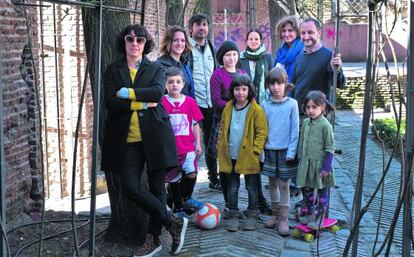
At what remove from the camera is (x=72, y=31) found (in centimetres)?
1091

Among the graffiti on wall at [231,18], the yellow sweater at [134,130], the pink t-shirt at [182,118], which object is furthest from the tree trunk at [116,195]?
the graffiti on wall at [231,18]

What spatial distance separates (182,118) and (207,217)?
0.95 metres

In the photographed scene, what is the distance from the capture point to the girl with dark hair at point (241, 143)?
574cm

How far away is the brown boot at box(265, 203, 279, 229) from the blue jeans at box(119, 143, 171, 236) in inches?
49.3

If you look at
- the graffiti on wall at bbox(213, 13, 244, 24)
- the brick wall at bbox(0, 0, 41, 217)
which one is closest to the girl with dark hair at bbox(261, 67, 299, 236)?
the brick wall at bbox(0, 0, 41, 217)

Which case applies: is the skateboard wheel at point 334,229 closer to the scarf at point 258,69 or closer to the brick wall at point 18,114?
the scarf at point 258,69

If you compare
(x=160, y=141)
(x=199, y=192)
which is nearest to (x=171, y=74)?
(x=160, y=141)

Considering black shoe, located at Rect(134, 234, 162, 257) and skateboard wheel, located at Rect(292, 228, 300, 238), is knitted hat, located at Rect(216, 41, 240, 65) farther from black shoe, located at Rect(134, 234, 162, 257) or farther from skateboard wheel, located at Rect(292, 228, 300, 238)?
black shoe, located at Rect(134, 234, 162, 257)

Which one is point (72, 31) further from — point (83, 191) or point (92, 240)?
point (92, 240)

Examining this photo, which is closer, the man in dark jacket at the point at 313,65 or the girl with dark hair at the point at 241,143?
the girl with dark hair at the point at 241,143

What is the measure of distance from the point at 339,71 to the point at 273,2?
914cm

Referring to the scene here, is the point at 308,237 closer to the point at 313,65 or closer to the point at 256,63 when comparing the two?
the point at 313,65

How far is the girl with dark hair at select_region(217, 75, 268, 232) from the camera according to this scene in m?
5.74

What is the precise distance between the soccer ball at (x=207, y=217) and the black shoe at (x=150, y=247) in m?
0.68
